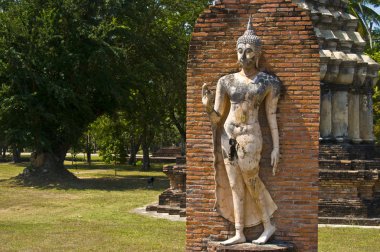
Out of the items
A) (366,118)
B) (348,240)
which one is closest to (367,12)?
(366,118)

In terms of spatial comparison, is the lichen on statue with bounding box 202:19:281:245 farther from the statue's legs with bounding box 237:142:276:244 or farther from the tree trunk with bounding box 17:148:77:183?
the tree trunk with bounding box 17:148:77:183

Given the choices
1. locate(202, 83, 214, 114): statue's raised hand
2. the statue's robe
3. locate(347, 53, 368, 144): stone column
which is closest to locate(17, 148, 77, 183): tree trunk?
locate(347, 53, 368, 144): stone column

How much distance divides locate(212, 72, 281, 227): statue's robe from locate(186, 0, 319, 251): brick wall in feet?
0.38

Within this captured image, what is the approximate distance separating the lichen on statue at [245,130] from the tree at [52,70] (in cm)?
1655

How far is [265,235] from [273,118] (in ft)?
5.02

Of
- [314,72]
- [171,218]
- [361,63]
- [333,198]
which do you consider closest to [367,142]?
[361,63]

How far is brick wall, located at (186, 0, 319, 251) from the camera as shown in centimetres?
755

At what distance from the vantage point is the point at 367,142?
1805 centimetres

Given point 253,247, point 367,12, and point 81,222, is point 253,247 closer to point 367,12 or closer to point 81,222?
point 81,222

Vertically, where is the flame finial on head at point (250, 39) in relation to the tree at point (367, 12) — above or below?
below

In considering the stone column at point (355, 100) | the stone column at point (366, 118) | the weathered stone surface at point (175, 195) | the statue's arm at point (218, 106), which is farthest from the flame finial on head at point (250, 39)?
the stone column at point (366, 118)

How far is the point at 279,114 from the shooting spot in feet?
25.0

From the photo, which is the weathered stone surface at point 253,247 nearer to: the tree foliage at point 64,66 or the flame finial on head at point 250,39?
the flame finial on head at point 250,39

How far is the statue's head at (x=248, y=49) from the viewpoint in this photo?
740 cm
